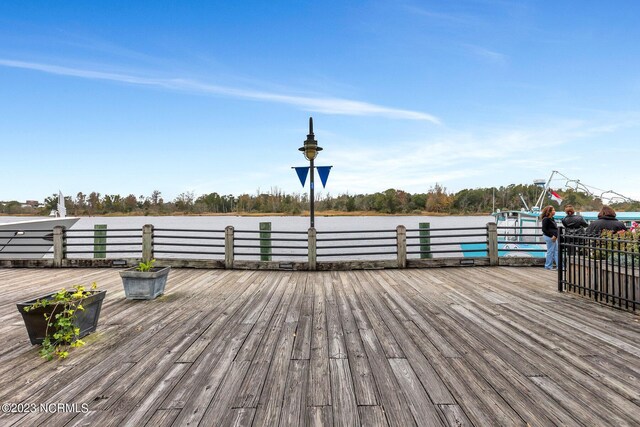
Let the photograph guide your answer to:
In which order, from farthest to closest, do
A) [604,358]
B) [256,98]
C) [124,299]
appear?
[256,98] < [124,299] < [604,358]

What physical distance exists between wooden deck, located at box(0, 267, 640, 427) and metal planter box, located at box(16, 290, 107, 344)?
0.17 m

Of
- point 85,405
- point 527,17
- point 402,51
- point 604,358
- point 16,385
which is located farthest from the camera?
point 402,51

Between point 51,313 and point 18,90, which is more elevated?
point 18,90

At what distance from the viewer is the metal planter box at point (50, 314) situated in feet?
11.2

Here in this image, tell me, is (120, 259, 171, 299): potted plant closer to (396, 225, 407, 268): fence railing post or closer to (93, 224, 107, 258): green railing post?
(93, 224, 107, 258): green railing post

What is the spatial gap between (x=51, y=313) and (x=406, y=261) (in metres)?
8.03

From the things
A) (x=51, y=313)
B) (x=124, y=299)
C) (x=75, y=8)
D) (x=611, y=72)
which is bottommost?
(x=124, y=299)

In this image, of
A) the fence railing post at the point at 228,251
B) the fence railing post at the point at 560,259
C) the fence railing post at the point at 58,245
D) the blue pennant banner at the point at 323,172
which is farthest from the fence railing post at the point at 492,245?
the fence railing post at the point at 58,245

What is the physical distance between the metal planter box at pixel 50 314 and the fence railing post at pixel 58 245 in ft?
23.6

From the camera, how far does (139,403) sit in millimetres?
2373

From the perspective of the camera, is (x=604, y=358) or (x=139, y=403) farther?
(x=604, y=358)

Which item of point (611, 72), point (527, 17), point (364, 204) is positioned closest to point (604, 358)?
point (527, 17)

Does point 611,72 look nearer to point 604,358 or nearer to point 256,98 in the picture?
point 604,358

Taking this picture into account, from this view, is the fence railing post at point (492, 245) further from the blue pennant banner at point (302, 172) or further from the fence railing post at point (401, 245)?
the blue pennant banner at point (302, 172)
